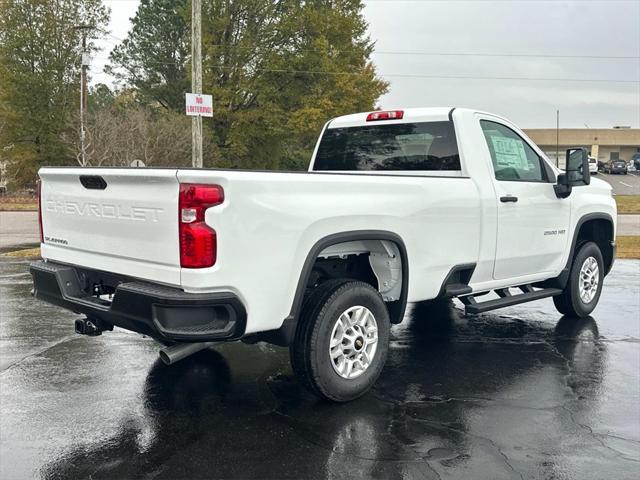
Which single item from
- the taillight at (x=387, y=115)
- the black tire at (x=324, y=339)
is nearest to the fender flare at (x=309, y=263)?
the black tire at (x=324, y=339)

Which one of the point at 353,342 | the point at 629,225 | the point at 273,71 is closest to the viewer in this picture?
the point at 353,342

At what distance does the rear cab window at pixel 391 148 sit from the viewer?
548cm

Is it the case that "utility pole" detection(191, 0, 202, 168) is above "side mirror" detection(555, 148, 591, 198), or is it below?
above

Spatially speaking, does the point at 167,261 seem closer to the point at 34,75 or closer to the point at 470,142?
the point at 470,142

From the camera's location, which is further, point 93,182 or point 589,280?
point 589,280

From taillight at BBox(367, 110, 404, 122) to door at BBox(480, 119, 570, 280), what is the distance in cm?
75

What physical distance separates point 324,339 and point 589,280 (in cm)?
416

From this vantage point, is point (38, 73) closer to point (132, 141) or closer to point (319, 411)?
point (132, 141)

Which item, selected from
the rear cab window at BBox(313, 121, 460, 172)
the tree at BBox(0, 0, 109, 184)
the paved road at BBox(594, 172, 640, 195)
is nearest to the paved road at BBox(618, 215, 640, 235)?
the rear cab window at BBox(313, 121, 460, 172)

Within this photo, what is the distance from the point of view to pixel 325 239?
4.08 meters

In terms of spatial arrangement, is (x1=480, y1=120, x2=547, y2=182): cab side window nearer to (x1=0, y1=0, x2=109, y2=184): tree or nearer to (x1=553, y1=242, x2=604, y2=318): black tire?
(x1=553, y1=242, x2=604, y2=318): black tire

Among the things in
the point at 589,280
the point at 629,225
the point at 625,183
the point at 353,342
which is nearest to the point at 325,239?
the point at 353,342

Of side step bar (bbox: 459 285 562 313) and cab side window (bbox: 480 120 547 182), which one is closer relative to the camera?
side step bar (bbox: 459 285 562 313)

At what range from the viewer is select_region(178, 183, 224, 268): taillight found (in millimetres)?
3459
